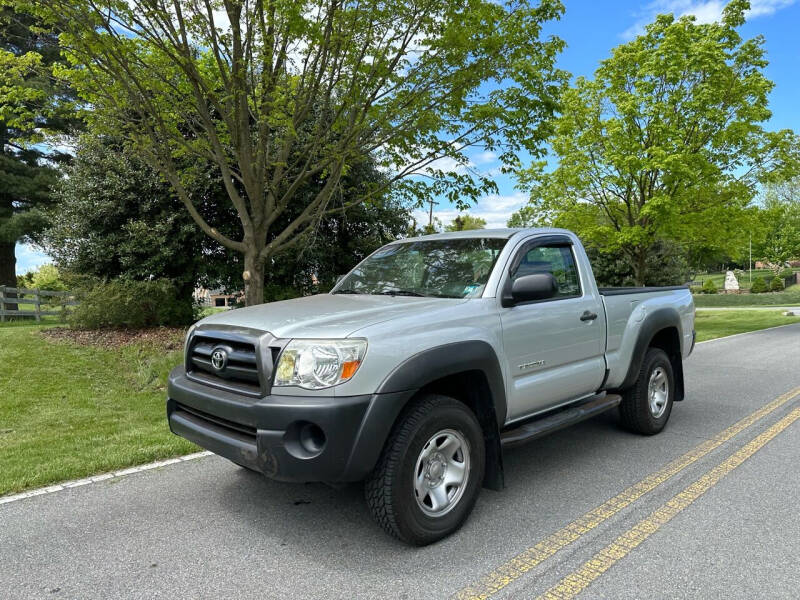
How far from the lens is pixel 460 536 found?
11.0 feet

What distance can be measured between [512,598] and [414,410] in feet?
3.52

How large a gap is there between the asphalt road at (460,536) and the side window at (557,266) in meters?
1.50

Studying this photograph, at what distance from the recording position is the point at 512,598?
270 centimetres

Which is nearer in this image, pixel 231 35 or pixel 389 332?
pixel 389 332

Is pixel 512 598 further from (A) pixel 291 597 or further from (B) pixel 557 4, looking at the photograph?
(B) pixel 557 4

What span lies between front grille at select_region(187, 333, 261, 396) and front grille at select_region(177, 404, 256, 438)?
0.20 metres

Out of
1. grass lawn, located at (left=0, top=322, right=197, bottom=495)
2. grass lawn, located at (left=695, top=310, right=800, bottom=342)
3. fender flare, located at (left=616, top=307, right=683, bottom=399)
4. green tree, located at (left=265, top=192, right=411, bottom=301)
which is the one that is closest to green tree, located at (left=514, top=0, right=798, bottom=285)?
grass lawn, located at (left=695, top=310, right=800, bottom=342)

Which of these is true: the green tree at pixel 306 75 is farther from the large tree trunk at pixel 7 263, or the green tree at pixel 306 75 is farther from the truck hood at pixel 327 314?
the large tree trunk at pixel 7 263

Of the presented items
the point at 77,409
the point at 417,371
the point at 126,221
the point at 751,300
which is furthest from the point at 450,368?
the point at 751,300

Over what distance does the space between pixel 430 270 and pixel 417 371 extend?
1.42 metres

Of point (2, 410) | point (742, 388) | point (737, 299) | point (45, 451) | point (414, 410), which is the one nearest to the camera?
point (414, 410)

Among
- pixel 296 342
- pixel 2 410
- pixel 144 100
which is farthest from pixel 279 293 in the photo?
pixel 296 342

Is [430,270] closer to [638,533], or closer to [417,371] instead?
[417,371]

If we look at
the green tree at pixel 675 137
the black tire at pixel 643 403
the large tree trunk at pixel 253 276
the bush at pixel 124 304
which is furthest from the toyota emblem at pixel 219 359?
the green tree at pixel 675 137
